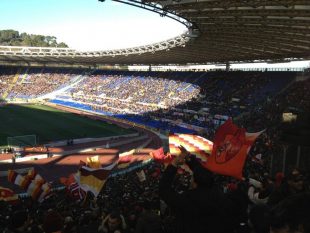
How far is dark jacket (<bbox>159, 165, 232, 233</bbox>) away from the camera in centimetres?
375

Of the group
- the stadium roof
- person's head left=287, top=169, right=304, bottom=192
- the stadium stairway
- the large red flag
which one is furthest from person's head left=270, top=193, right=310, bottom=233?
the stadium stairway

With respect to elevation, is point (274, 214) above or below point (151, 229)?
above

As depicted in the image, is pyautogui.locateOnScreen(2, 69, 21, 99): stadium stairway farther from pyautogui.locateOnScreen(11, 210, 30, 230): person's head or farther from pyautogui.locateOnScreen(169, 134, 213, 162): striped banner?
pyautogui.locateOnScreen(11, 210, 30, 230): person's head

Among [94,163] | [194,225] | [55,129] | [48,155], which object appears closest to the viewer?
[194,225]

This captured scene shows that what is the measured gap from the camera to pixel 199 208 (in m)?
3.75

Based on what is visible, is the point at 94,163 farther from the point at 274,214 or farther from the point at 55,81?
the point at 55,81

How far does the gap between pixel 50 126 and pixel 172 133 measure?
33183 millimetres

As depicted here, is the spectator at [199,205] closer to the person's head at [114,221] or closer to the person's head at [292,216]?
the person's head at [292,216]

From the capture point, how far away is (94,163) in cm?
1528

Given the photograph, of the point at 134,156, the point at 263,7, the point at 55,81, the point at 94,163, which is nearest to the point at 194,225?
the point at 94,163

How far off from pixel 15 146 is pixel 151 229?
34755mm

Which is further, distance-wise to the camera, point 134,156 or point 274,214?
point 134,156

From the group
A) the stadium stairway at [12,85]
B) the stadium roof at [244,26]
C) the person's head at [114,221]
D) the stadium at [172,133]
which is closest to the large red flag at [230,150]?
the stadium at [172,133]

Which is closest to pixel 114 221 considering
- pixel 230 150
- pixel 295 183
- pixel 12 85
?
pixel 295 183
